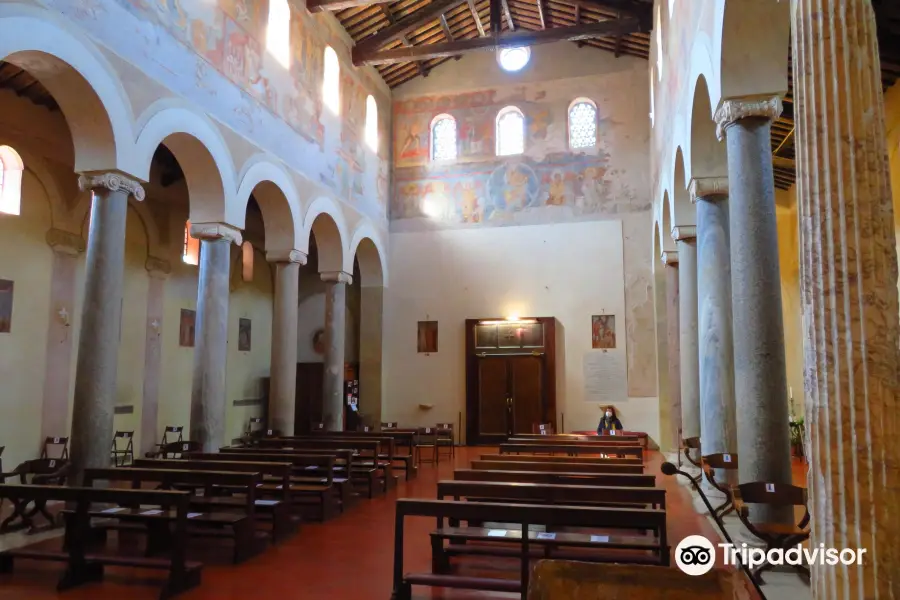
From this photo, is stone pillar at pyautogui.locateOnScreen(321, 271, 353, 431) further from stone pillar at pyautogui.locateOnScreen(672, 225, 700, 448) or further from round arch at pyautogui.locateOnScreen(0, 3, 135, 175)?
stone pillar at pyautogui.locateOnScreen(672, 225, 700, 448)

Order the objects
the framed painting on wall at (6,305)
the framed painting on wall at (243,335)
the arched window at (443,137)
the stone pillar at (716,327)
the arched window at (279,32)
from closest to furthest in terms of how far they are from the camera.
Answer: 1. the stone pillar at (716,327)
2. the framed painting on wall at (6,305)
3. the arched window at (279,32)
4. the framed painting on wall at (243,335)
5. the arched window at (443,137)

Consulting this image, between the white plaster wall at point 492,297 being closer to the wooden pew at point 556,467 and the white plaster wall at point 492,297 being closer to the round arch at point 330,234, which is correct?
the round arch at point 330,234

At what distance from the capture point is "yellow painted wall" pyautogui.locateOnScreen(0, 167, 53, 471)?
11180mm

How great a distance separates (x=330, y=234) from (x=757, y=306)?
37.2 ft

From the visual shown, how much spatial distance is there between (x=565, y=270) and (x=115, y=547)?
1330cm

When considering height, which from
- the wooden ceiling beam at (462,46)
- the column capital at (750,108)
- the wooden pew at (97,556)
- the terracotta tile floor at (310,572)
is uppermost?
the wooden ceiling beam at (462,46)

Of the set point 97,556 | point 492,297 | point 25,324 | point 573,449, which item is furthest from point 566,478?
point 492,297

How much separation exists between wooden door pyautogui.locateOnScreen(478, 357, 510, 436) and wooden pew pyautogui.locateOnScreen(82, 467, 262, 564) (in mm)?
10786

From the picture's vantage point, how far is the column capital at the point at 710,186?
873 centimetres

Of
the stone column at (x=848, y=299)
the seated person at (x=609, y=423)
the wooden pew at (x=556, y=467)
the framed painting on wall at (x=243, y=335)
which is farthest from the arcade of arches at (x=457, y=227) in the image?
the wooden pew at (x=556, y=467)

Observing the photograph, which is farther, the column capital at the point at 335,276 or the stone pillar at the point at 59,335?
the column capital at the point at 335,276

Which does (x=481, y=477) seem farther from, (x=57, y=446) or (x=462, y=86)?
(x=462, y=86)

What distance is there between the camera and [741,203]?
254 inches

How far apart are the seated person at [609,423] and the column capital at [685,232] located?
18.6ft
